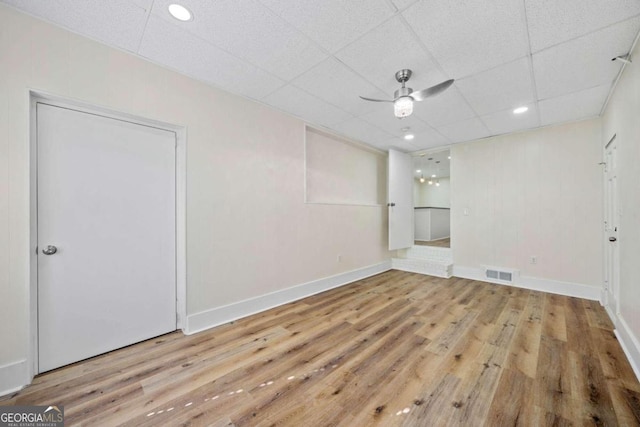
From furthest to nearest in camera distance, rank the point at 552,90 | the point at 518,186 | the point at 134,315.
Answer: the point at 518,186 < the point at 552,90 < the point at 134,315

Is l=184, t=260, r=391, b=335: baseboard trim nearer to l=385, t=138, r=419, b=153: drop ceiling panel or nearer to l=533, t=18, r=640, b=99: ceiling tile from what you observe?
l=385, t=138, r=419, b=153: drop ceiling panel

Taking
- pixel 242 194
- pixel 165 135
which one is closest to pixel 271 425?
pixel 242 194

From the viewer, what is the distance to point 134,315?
227cm

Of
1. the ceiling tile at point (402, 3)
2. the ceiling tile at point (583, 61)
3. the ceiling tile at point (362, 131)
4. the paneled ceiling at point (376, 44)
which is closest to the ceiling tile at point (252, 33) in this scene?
the paneled ceiling at point (376, 44)

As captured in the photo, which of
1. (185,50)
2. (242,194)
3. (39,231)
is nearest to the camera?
(39,231)

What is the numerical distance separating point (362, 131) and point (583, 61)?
100 inches

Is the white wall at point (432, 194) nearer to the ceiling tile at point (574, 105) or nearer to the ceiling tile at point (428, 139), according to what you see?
the ceiling tile at point (428, 139)

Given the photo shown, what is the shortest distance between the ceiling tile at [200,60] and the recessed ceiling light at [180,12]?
0.14 meters

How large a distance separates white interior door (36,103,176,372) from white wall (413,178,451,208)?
10822mm

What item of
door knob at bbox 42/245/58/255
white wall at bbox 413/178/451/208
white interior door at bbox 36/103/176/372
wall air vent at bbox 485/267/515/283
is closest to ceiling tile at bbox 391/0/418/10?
white interior door at bbox 36/103/176/372

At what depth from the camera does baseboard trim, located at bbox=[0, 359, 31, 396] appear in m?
1.63

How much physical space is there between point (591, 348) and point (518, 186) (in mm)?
2694

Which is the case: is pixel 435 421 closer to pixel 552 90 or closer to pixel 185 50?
pixel 185 50

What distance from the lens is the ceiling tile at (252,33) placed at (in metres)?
1.67
